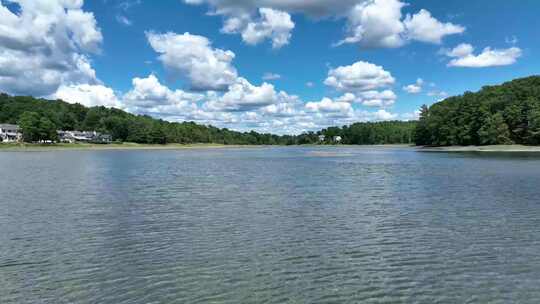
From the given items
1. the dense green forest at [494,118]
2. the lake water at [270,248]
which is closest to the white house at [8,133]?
the dense green forest at [494,118]

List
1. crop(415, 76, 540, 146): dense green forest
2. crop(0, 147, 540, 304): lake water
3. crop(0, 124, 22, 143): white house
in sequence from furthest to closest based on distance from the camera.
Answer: crop(0, 124, 22, 143): white house < crop(415, 76, 540, 146): dense green forest < crop(0, 147, 540, 304): lake water

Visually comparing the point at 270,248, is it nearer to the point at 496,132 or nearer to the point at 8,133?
the point at 496,132

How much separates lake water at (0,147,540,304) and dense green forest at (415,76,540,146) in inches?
4482

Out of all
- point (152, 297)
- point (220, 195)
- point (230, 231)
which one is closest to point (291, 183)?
point (220, 195)

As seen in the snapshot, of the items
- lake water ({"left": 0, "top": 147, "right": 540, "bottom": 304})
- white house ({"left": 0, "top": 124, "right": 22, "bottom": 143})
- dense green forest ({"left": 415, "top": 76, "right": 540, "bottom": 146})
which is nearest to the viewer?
lake water ({"left": 0, "top": 147, "right": 540, "bottom": 304})

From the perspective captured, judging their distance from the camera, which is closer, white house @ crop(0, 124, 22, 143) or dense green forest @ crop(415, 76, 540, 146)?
dense green forest @ crop(415, 76, 540, 146)

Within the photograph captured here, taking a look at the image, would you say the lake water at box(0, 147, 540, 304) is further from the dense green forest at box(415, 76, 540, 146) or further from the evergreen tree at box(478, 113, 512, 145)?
the dense green forest at box(415, 76, 540, 146)

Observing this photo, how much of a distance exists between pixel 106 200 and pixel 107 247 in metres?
12.6

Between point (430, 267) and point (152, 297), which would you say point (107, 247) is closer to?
point (152, 297)

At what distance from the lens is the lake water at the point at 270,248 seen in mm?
11406

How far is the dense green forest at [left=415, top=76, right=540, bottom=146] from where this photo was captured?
131 meters

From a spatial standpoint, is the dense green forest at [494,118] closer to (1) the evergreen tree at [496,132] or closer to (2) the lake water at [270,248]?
(1) the evergreen tree at [496,132]

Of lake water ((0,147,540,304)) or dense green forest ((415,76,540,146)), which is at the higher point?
dense green forest ((415,76,540,146))

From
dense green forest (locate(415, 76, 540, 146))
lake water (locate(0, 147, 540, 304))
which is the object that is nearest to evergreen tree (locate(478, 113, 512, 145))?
dense green forest (locate(415, 76, 540, 146))
